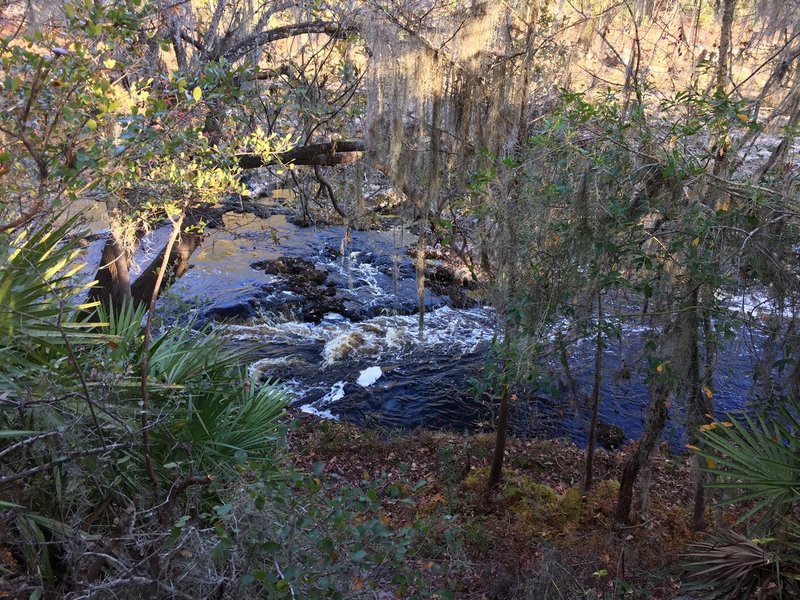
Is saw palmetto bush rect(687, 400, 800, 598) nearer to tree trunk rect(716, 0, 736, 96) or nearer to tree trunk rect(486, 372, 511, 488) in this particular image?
tree trunk rect(716, 0, 736, 96)

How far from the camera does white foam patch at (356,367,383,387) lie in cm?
989

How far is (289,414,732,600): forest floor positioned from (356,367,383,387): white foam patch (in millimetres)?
1413

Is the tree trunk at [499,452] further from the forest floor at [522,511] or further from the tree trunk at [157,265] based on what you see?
the tree trunk at [157,265]

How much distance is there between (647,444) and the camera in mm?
5285

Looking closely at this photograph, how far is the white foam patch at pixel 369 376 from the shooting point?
989 centimetres

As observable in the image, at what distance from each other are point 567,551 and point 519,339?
2143 millimetres

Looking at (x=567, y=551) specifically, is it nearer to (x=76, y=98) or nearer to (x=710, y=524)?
(x=710, y=524)

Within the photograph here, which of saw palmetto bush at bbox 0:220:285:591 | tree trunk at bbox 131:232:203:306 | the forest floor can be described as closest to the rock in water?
the forest floor

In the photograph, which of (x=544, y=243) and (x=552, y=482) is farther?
(x=552, y=482)

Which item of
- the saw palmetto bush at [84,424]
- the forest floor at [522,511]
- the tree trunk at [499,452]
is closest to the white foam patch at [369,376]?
the forest floor at [522,511]

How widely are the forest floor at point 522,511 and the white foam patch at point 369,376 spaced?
4.63ft

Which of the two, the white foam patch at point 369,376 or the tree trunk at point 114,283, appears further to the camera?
the white foam patch at point 369,376

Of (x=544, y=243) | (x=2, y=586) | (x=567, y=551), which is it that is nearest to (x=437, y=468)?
(x=567, y=551)

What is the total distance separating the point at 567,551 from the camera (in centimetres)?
516
